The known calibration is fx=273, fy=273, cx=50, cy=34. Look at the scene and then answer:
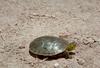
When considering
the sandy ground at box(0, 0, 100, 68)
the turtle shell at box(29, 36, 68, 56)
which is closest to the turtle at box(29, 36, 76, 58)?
the turtle shell at box(29, 36, 68, 56)

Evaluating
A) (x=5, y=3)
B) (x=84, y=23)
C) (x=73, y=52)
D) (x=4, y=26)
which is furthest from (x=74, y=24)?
(x=5, y=3)

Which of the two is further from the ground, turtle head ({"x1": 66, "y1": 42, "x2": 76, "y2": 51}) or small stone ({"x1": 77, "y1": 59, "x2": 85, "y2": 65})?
turtle head ({"x1": 66, "y1": 42, "x2": 76, "y2": 51})

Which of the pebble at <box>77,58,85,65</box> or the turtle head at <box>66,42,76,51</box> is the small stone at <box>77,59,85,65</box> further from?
the turtle head at <box>66,42,76,51</box>

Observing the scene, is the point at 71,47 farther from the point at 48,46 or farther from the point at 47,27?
the point at 47,27

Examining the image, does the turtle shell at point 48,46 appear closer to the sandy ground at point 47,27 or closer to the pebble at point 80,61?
the sandy ground at point 47,27

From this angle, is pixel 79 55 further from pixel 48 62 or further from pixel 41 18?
pixel 41 18

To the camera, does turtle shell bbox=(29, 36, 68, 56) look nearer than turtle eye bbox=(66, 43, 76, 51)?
Yes
